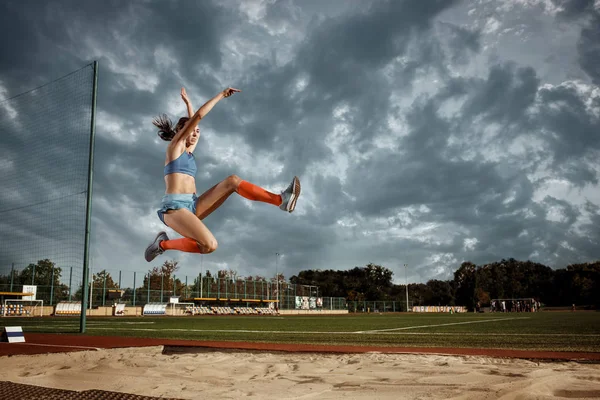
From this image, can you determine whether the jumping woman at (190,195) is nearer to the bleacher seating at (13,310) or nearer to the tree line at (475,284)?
the bleacher seating at (13,310)

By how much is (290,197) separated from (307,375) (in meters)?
2.14

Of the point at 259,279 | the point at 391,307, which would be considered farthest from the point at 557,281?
the point at 259,279

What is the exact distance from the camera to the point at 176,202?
4578 millimetres

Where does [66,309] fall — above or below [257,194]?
below

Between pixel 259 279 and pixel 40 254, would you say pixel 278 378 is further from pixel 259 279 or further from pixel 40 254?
pixel 259 279

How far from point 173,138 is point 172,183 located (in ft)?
1.48

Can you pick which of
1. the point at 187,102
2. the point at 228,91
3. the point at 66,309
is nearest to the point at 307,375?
the point at 228,91

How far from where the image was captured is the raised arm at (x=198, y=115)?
443 centimetres

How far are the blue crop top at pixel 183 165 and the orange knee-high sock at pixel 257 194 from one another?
0.61 meters

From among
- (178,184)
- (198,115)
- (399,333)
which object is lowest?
(399,333)

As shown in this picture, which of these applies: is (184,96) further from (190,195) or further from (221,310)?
(221,310)

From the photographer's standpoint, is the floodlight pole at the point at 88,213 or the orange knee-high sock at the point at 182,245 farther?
the floodlight pole at the point at 88,213

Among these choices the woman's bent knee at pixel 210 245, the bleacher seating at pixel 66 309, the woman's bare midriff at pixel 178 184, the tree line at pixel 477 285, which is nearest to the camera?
the woman's bent knee at pixel 210 245

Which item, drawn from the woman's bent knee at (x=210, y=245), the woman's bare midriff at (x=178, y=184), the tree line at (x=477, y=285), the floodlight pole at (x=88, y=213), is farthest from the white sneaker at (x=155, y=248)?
the tree line at (x=477, y=285)
